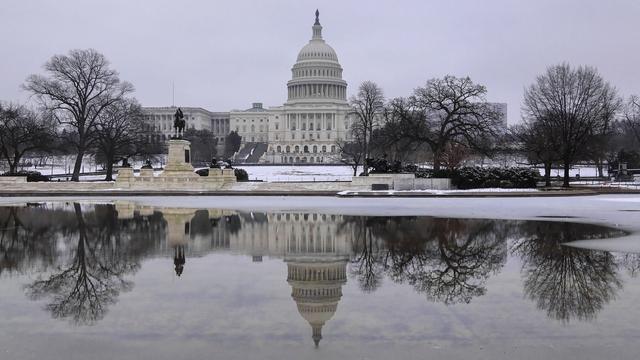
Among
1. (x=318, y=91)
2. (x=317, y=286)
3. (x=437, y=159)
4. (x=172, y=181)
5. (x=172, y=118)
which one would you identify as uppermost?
(x=318, y=91)

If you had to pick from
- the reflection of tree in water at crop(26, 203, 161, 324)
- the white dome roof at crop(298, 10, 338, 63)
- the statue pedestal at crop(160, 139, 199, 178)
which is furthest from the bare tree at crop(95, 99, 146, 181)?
the white dome roof at crop(298, 10, 338, 63)

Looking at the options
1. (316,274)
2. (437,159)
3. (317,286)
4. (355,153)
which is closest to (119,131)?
(355,153)

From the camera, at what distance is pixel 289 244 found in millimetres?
14016

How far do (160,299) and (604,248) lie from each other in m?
9.31

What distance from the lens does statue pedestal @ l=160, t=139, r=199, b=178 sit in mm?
44719

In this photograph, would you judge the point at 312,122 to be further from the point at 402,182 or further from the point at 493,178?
the point at 493,178

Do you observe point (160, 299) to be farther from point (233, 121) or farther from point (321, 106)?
point (233, 121)

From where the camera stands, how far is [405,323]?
287 inches

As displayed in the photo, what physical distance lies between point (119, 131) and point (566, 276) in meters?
52.9

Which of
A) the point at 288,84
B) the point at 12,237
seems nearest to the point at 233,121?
the point at 288,84

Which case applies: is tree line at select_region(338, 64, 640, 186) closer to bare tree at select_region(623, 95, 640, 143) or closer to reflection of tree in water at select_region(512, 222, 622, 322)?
bare tree at select_region(623, 95, 640, 143)

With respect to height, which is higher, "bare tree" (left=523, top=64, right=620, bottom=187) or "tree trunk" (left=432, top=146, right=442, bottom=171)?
"bare tree" (left=523, top=64, right=620, bottom=187)

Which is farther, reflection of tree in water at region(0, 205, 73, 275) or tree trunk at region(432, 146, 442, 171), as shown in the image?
tree trunk at region(432, 146, 442, 171)

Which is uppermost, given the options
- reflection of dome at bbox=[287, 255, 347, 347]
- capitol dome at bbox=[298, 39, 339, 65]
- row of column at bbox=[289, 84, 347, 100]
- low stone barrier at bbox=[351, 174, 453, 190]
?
capitol dome at bbox=[298, 39, 339, 65]
